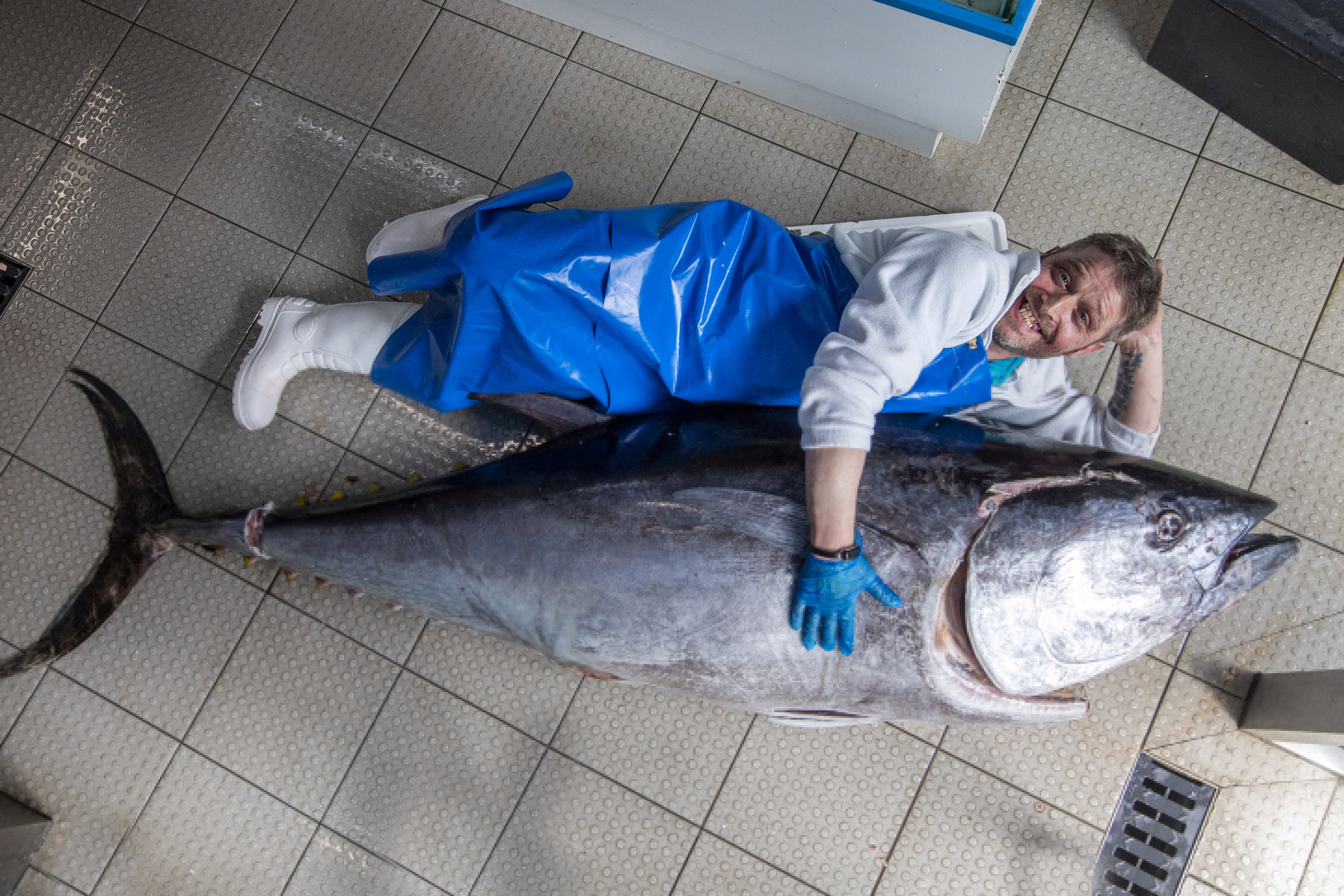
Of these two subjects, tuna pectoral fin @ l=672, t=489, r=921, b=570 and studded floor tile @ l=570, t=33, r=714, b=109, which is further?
studded floor tile @ l=570, t=33, r=714, b=109

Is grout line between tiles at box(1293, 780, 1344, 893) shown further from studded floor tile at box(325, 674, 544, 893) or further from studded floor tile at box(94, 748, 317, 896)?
studded floor tile at box(94, 748, 317, 896)

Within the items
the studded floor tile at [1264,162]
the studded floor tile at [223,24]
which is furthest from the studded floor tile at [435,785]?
the studded floor tile at [1264,162]

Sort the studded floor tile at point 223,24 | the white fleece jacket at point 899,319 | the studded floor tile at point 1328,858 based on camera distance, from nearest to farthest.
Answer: the white fleece jacket at point 899,319 → the studded floor tile at point 1328,858 → the studded floor tile at point 223,24

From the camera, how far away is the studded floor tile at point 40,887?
7.94 ft

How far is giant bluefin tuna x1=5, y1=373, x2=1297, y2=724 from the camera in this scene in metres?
1.74

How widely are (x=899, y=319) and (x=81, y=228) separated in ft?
8.83

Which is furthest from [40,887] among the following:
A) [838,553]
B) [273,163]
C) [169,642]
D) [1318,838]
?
[1318,838]

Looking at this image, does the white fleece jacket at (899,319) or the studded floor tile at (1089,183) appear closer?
the white fleece jacket at (899,319)

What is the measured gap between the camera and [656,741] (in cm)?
238

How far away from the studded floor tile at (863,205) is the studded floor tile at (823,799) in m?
1.55

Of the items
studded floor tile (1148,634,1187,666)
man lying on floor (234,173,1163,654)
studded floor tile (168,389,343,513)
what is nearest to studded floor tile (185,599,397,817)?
studded floor tile (168,389,343,513)

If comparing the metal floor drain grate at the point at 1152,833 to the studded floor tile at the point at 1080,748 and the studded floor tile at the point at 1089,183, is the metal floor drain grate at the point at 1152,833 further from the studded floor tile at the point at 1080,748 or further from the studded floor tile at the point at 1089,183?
the studded floor tile at the point at 1089,183

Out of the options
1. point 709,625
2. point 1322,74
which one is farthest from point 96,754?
point 1322,74

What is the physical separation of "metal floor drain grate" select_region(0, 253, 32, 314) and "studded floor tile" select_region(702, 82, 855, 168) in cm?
232
